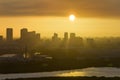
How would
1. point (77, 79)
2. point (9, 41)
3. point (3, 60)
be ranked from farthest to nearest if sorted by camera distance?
point (9, 41)
point (3, 60)
point (77, 79)

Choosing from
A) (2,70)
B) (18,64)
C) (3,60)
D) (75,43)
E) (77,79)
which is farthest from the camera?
(75,43)

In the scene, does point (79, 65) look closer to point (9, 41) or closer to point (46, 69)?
point (46, 69)

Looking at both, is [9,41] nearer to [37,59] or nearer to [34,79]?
[37,59]

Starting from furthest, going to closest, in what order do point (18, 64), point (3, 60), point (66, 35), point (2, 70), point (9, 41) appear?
point (66, 35) → point (9, 41) → point (3, 60) → point (18, 64) → point (2, 70)

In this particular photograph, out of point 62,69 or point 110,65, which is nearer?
point 62,69

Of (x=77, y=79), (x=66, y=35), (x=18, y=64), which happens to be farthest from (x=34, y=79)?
(x=66, y=35)

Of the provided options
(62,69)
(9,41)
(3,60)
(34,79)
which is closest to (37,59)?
(3,60)

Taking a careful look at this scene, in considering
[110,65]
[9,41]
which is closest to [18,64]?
[110,65]

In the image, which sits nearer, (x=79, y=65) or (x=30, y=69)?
(x=30, y=69)

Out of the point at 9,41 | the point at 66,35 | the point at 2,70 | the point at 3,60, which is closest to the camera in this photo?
the point at 2,70
